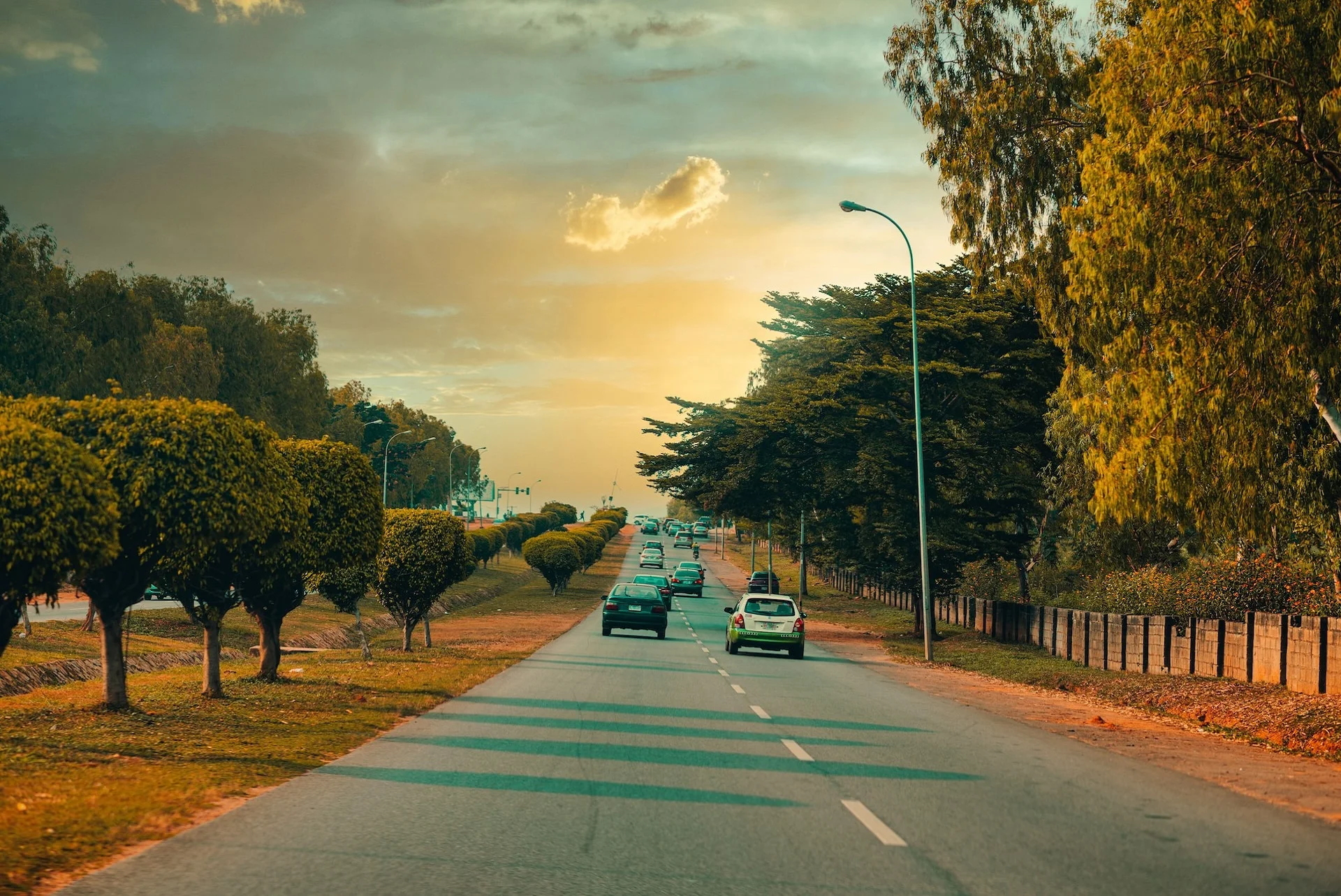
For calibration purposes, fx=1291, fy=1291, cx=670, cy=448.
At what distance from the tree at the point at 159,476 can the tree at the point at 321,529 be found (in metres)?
4.32

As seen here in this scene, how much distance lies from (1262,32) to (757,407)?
27.9 m

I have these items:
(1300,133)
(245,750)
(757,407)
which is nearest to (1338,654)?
(1300,133)

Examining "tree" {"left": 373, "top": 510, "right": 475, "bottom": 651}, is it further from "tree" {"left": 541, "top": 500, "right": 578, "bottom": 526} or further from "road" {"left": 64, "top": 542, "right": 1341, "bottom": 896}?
"tree" {"left": 541, "top": 500, "right": 578, "bottom": 526}

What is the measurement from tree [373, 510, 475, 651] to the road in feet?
50.3

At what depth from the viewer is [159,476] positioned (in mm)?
14203

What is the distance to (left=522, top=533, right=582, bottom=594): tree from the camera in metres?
68.3

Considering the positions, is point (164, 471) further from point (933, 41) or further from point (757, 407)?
point (757, 407)

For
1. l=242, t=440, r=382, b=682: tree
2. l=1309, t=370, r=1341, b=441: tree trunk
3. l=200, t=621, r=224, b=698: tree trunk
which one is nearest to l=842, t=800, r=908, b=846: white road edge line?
l=1309, t=370, r=1341, b=441: tree trunk

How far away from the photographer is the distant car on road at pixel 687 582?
72938 millimetres

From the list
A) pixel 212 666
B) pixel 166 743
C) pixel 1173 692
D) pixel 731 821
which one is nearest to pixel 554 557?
pixel 1173 692

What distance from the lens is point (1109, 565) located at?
42.2m

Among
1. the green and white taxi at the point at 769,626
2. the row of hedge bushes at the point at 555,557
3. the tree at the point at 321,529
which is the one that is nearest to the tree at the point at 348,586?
the tree at the point at 321,529

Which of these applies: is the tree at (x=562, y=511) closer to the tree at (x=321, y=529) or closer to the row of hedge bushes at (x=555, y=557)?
the row of hedge bushes at (x=555, y=557)

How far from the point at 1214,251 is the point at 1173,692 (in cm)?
929
